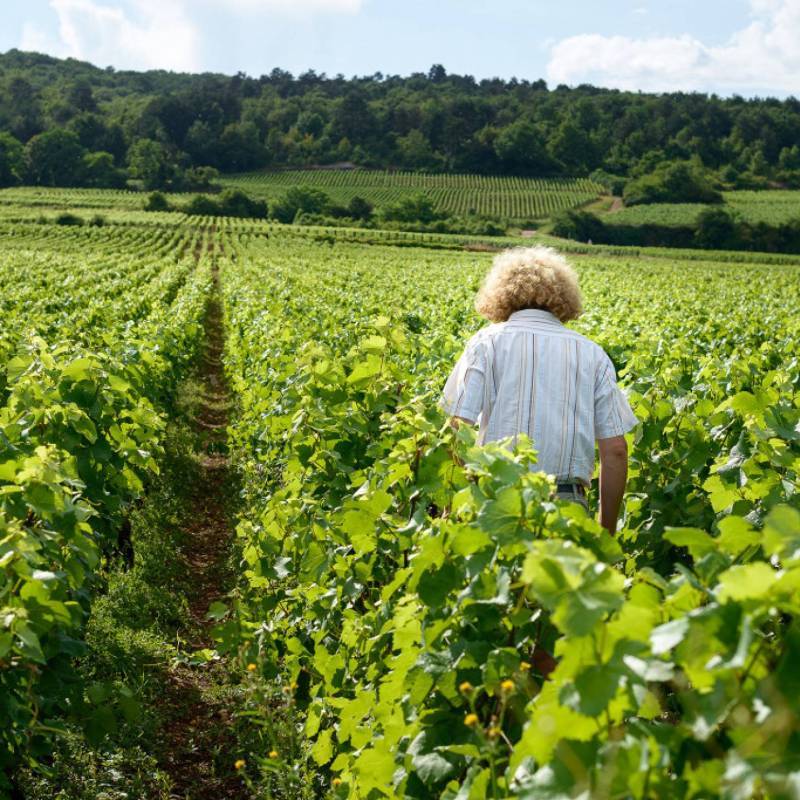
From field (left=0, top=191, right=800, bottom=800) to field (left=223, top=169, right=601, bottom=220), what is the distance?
317 feet

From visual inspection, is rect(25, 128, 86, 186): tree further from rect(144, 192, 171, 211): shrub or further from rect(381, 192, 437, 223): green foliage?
rect(381, 192, 437, 223): green foliage

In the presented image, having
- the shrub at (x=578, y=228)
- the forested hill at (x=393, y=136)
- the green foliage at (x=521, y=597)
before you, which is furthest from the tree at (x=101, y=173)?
the green foliage at (x=521, y=597)

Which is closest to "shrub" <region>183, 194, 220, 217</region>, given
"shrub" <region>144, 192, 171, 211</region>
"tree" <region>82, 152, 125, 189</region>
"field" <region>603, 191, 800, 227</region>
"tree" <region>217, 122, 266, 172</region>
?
"shrub" <region>144, 192, 171, 211</region>

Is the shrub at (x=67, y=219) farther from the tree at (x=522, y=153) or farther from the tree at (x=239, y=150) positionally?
the tree at (x=522, y=153)

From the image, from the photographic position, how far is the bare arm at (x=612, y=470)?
345 cm

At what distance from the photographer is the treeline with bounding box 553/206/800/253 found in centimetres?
7769

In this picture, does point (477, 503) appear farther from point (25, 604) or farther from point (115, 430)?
point (115, 430)

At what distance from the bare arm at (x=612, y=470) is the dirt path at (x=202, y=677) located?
7.24 feet

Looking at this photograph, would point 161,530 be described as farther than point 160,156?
No

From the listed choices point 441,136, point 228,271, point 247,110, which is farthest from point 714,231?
point 247,110

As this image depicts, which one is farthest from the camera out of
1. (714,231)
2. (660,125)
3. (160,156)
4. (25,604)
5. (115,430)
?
(660,125)

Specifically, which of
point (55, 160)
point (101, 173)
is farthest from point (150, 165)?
point (55, 160)

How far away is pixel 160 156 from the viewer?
118 m

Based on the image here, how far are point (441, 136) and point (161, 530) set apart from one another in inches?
5591
